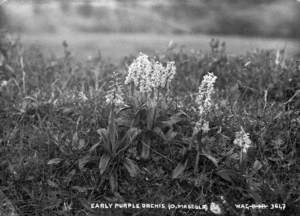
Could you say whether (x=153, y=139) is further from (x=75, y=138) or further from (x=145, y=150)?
(x=75, y=138)

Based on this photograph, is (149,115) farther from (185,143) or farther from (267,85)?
(267,85)

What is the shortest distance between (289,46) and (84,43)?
10.6 ft

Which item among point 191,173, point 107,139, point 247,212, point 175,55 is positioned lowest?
point 247,212

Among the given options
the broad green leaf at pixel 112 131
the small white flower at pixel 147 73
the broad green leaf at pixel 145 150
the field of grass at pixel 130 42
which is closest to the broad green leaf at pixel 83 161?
the broad green leaf at pixel 112 131

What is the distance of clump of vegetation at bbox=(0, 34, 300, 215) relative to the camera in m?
3.58

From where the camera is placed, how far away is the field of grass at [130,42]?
6.90 metres

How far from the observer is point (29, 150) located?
13.3 feet

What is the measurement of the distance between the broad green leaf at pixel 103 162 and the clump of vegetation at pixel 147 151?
0.04ft

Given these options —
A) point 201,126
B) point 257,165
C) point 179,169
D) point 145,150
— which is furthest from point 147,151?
point 257,165

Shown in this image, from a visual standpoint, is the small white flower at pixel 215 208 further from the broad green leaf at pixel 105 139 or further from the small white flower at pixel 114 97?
the small white flower at pixel 114 97

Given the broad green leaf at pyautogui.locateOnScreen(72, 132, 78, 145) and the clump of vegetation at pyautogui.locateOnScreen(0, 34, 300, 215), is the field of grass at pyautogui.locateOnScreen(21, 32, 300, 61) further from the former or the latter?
the broad green leaf at pyautogui.locateOnScreen(72, 132, 78, 145)

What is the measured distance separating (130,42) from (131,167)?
12.6 feet

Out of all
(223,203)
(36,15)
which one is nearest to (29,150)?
(223,203)

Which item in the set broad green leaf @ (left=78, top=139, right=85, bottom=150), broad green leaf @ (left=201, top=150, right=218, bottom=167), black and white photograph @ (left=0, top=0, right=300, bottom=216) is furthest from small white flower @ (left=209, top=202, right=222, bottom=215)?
broad green leaf @ (left=78, top=139, right=85, bottom=150)
